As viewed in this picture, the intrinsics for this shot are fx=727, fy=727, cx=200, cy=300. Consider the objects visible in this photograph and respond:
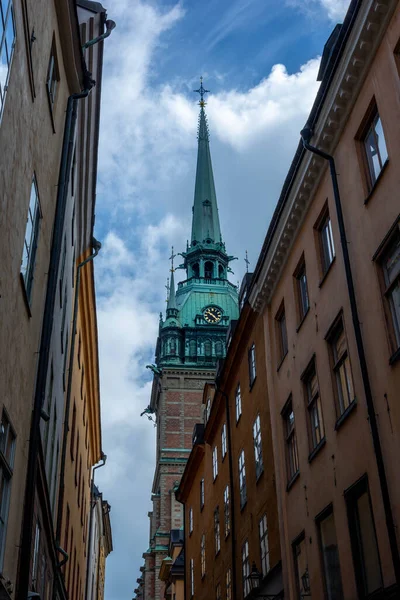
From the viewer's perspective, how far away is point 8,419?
11.0 meters

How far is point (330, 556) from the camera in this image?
1388cm

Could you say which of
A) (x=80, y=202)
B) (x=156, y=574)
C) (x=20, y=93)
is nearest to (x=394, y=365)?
(x=20, y=93)

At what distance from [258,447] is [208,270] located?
3061 inches

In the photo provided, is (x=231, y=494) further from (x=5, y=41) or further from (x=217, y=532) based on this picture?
(x=5, y=41)

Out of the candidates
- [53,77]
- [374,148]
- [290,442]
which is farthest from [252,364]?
[53,77]

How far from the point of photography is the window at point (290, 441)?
17141 millimetres

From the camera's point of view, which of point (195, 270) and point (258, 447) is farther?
point (195, 270)

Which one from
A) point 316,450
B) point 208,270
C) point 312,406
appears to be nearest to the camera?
point 316,450

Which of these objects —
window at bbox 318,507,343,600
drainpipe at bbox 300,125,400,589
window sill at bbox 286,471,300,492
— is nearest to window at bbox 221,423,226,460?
→ window sill at bbox 286,471,300,492

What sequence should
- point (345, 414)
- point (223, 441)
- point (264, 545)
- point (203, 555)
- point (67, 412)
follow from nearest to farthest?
point (345, 414), point (264, 545), point (67, 412), point (223, 441), point (203, 555)

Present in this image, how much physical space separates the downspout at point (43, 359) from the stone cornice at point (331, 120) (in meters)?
5.24

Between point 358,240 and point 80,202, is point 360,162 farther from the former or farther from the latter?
point 80,202

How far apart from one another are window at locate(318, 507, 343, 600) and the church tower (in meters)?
57.2

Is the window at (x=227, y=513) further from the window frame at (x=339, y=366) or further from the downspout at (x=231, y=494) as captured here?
the window frame at (x=339, y=366)
